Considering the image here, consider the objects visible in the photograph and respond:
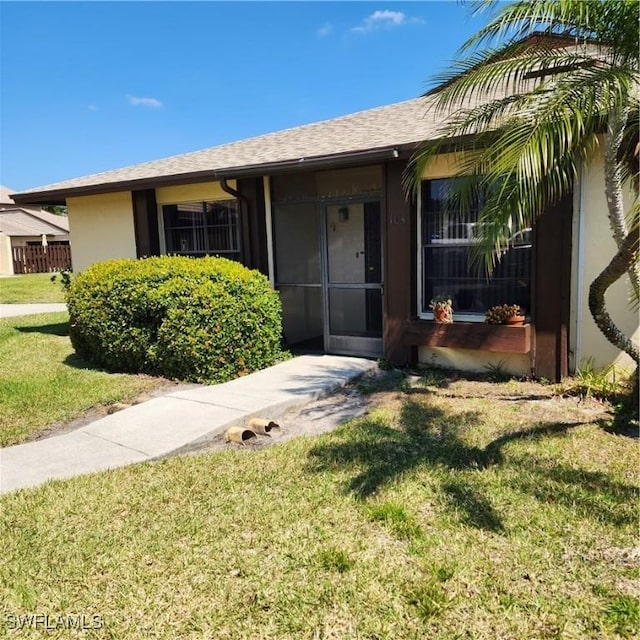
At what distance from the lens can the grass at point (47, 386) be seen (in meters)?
Answer: 5.65

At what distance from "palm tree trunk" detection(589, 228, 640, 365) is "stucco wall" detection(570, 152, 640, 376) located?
4.93 feet

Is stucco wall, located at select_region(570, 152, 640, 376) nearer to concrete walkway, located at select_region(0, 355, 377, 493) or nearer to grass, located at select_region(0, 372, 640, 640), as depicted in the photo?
grass, located at select_region(0, 372, 640, 640)

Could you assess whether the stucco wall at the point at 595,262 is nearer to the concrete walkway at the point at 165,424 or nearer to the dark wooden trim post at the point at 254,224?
the concrete walkway at the point at 165,424

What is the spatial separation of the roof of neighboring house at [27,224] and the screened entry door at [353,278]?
29833 mm

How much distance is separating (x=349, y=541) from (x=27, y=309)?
15526 millimetres

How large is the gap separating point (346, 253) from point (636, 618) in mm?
6448

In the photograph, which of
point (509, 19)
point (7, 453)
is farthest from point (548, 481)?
point (7, 453)

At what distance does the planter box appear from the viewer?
6438mm

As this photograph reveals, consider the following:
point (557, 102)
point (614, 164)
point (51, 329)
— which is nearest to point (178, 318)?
point (557, 102)

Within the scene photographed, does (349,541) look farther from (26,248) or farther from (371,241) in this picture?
(26,248)

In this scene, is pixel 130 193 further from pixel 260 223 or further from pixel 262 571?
pixel 262 571

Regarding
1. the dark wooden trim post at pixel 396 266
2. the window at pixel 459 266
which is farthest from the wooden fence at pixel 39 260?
the window at pixel 459 266

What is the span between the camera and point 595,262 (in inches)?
245

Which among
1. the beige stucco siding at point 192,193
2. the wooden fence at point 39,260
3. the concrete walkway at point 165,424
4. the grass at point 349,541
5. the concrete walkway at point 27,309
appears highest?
the beige stucco siding at point 192,193
